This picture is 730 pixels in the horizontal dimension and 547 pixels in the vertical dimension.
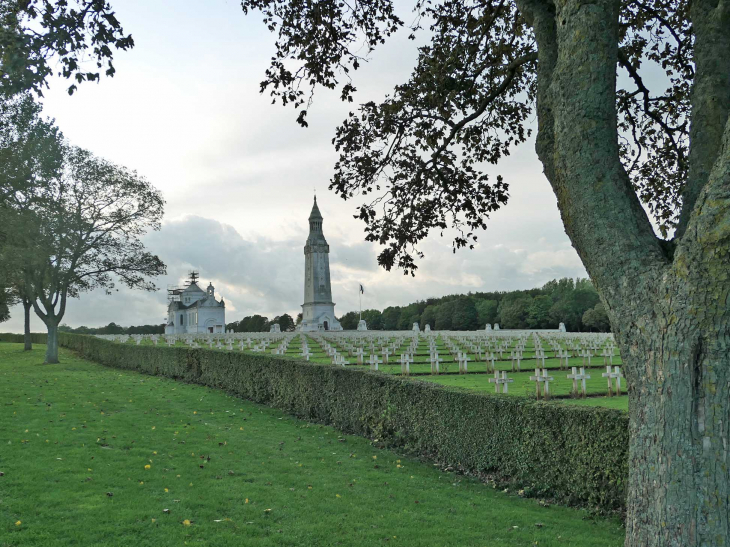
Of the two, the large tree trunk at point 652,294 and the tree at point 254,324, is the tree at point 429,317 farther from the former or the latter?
the large tree trunk at point 652,294

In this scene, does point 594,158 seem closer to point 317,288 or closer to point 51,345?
point 51,345

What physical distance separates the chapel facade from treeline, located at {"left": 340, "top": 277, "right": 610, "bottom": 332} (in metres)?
20.4

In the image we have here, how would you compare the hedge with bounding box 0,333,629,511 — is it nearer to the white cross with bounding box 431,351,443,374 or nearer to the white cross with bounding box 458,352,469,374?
the white cross with bounding box 431,351,443,374

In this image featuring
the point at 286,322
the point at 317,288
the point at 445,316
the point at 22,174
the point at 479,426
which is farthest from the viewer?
the point at 286,322

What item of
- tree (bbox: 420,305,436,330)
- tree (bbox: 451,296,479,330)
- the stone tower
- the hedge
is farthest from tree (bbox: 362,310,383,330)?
A: the hedge

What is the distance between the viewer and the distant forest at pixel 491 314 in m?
66.1

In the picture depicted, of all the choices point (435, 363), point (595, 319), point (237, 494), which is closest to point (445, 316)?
point (595, 319)

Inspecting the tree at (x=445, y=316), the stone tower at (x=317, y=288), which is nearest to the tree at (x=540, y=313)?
the tree at (x=445, y=316)

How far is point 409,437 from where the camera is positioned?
9758mm

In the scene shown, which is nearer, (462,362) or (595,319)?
(462,362)

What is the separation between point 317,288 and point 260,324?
58.7 ft

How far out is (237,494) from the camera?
695 cm

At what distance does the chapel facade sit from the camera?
298ft

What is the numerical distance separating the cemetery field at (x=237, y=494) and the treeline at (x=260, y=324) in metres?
81.5
